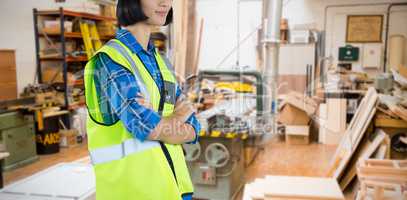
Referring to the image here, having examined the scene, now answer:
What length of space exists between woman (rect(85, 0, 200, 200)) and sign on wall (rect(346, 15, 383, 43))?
5.76 meters

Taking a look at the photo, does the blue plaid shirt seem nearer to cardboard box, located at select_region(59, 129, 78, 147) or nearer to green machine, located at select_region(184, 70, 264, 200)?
green machine, located at select_region(184, 70, 264, 200)

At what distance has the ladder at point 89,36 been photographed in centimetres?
496

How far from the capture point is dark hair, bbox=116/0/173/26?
3.25ft

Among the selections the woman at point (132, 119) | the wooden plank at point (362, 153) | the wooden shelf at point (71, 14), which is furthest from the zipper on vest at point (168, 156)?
the wooden shelf at point (71, 14)

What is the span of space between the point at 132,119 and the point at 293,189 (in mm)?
1571

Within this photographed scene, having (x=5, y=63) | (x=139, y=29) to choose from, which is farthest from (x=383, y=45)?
(x=139, y=29)

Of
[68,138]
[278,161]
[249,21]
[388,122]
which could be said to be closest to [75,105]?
[68,138]

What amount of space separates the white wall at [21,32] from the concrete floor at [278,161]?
38.8 inches

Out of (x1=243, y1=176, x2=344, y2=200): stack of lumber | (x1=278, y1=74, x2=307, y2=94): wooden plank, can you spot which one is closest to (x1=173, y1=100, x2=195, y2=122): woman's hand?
(x1=243, y1=176, x2=344, y2=200): stack of lumber

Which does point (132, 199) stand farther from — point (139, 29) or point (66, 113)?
point (66, 113)

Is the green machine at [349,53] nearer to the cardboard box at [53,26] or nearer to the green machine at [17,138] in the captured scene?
the cardboard box at [53,26]

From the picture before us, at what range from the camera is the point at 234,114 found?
288cm

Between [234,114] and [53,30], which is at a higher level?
[53,30]

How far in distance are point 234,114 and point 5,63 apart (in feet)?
8.92
